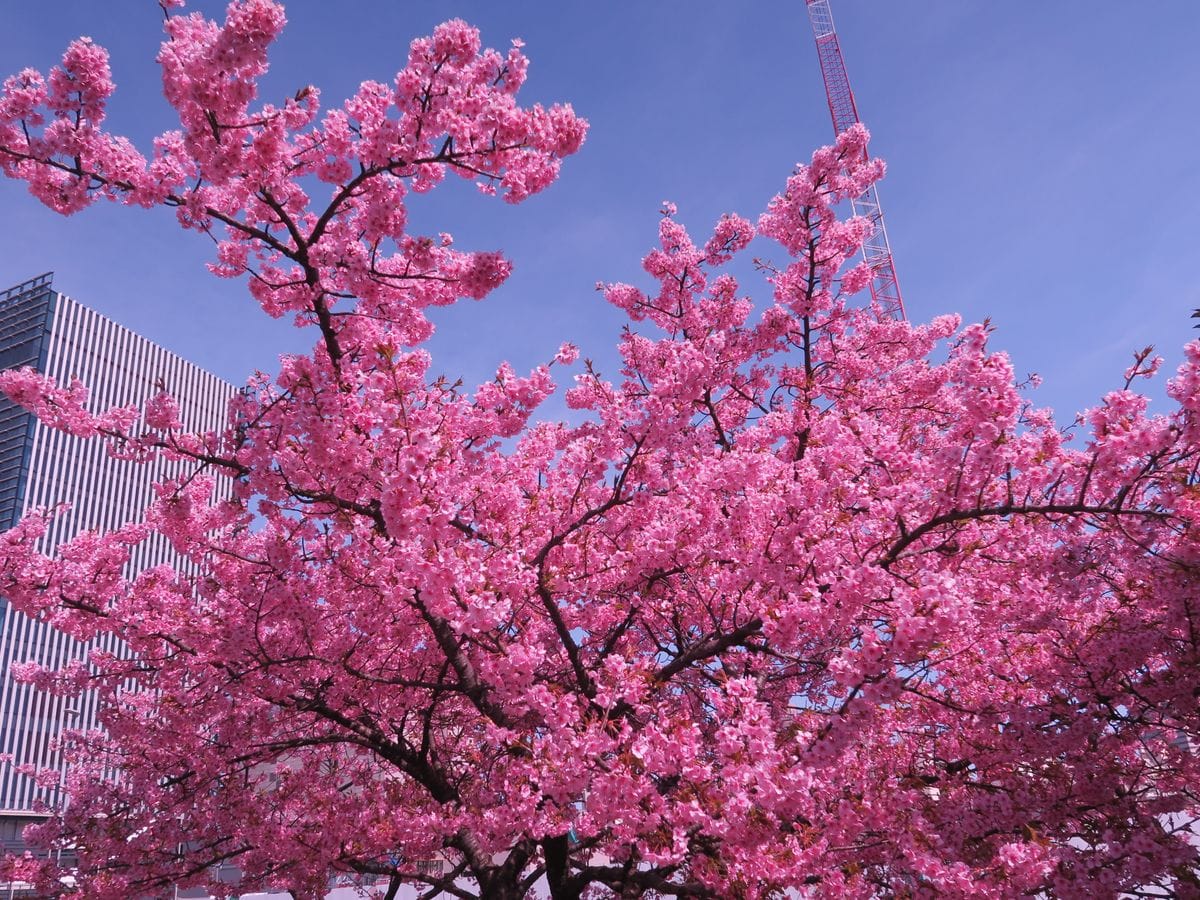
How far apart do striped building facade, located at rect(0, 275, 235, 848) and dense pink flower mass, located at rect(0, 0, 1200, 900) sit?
7343 cm

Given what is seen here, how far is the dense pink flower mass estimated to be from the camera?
6.42 meters

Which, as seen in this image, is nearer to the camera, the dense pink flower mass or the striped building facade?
the dense pink flower mass

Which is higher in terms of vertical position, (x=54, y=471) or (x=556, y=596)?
(x=54, y=471)

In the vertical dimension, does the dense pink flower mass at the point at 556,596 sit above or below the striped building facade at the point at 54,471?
below

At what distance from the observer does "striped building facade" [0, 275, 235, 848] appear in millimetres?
76625

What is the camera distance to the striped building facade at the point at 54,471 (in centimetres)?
7662

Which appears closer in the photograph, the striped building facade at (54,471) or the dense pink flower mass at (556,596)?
the dense pink flower mass at (556,596)

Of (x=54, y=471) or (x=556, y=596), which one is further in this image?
(x=54, y=471)

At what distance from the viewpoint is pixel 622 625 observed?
10.0 m

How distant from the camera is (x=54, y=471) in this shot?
84875 mm

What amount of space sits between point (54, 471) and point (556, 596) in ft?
314

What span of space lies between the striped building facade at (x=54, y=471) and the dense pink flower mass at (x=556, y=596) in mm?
73425

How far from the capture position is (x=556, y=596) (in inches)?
383

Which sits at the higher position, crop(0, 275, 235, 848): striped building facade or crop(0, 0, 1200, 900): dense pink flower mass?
crop(0, 275, 235, 848): striped building facade
